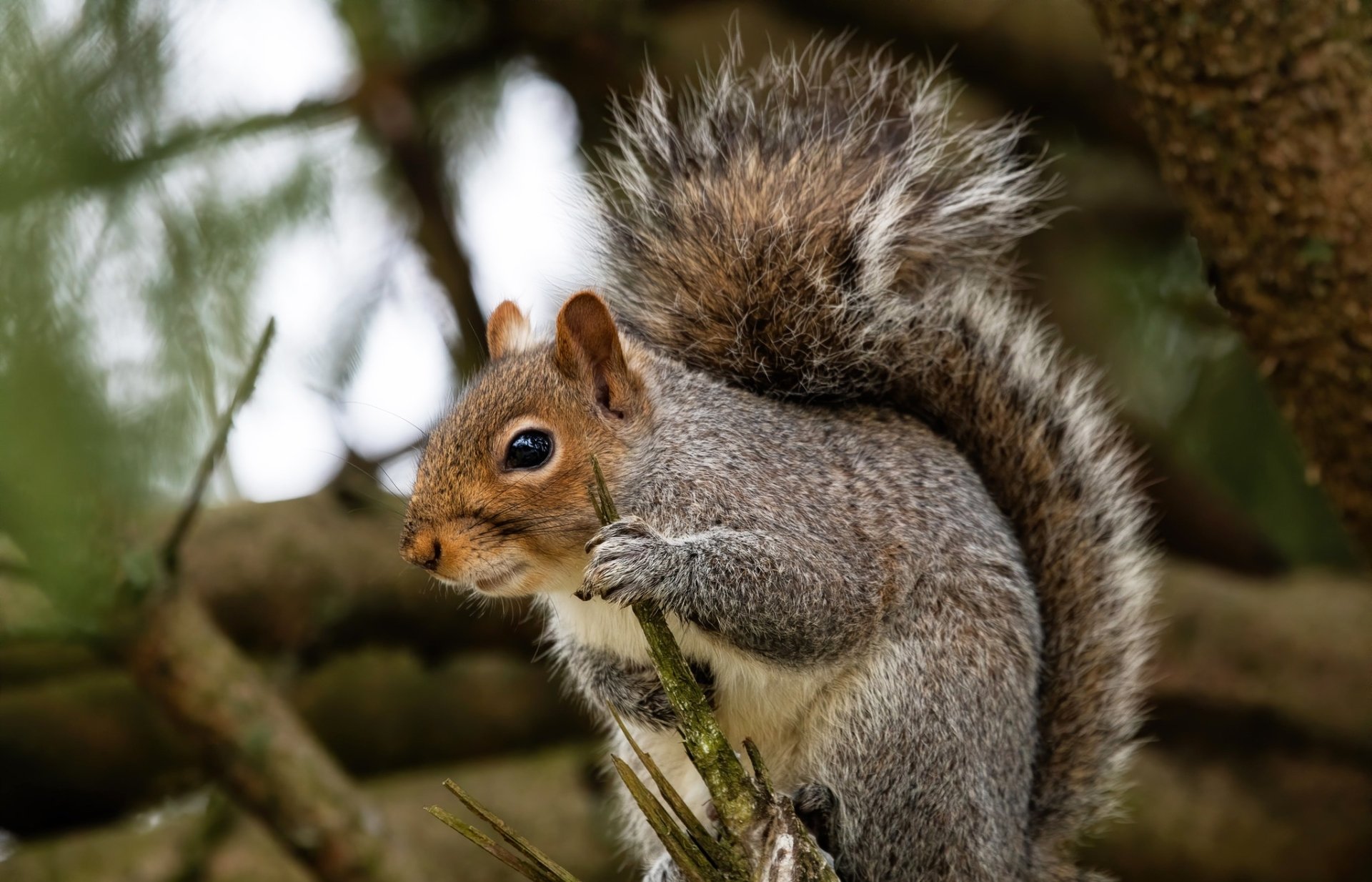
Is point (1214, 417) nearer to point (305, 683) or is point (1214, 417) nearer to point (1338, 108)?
point (1338, 108)

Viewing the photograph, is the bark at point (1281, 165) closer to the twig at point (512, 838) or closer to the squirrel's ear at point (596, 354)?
the squirrel's ear at point (596, 354)

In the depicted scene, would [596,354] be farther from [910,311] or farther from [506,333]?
[910,311]

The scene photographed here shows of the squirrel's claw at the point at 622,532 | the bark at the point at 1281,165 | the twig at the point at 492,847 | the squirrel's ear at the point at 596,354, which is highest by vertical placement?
the bark at the point at 1281,165

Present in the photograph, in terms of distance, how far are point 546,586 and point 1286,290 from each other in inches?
45.4

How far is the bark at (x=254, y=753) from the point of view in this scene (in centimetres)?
251

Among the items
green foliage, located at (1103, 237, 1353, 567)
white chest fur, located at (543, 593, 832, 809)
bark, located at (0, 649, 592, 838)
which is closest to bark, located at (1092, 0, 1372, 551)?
white chest fur, located at (543, 593, 832, 809)

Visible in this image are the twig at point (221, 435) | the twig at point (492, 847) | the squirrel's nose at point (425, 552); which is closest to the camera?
the twig at point (492, 847)

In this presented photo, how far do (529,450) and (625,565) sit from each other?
30cm

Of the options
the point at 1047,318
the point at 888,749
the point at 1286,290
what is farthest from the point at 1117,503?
the point at 1047,318

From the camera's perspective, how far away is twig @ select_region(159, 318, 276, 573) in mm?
1891

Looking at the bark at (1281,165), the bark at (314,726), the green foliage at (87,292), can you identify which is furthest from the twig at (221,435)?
the bark at (1281,165)

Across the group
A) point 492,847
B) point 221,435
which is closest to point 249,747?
point 221,435

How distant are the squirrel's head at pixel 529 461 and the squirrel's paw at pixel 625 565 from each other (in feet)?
0.52

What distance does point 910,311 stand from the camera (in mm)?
2141
